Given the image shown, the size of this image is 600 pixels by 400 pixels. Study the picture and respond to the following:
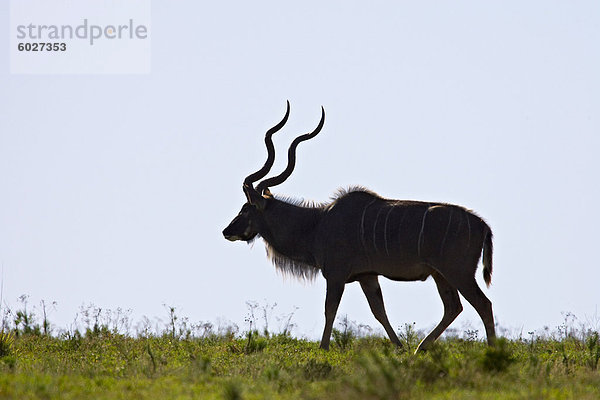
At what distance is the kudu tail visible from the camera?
11.5m

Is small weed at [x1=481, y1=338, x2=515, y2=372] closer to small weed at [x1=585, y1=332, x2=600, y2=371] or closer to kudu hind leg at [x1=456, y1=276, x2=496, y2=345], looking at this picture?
small weed at [x1=585, y1=332, x2=600, y2=371]

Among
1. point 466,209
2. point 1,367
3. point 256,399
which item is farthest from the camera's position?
point 466,209

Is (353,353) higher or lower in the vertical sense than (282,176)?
lower

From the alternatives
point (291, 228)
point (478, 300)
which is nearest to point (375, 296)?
point (291, 228)

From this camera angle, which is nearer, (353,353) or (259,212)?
(353,353)

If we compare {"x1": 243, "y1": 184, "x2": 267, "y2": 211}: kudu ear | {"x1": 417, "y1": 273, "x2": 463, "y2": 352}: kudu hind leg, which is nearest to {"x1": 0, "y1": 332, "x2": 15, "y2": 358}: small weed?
{"x1": 243, "y1": 184, "x2": 267, "y2": 211}: kudu ear

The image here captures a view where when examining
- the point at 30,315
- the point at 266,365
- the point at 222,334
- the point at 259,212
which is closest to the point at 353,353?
the point at 266,365

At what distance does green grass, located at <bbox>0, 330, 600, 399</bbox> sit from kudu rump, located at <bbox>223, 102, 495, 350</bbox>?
850 millimetres

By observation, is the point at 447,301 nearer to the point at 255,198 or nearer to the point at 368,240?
the point at 368,240

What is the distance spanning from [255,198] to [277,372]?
5.42 meters

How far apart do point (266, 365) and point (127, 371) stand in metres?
1.34

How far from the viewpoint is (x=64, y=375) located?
8500 millimetres

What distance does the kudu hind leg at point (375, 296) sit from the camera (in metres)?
→ 12.9

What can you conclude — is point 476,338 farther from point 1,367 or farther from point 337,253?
point 1,367
